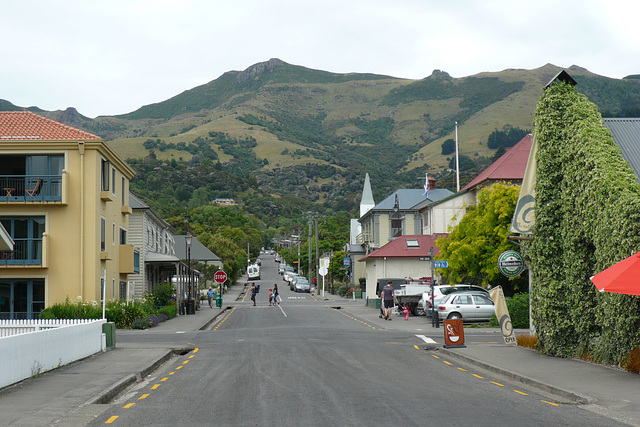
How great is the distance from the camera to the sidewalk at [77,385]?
34.7ft

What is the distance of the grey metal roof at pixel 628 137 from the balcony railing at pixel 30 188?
2434cm

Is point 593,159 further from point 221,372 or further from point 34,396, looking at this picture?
point 34,396

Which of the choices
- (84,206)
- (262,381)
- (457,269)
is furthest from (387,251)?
(262,381)

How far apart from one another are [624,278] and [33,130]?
29.8 metres

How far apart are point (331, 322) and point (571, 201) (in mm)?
19760

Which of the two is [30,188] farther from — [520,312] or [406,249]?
[406,249]

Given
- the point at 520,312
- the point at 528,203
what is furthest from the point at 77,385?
the point at 520,312

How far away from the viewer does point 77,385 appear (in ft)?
44.1

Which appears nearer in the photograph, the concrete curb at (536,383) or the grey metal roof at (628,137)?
the concrete curb at (536,383)

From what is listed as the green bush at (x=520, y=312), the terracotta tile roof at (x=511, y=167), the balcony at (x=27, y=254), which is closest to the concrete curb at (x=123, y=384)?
the balcony at (x=27, y=254)

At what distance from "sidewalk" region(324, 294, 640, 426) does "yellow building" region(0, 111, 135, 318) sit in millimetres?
18466

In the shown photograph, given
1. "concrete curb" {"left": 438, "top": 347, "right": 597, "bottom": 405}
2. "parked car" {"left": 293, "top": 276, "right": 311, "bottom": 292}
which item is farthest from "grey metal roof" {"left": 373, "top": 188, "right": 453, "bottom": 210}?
"concrete curb" {"left": 438, "top": 347, "right": 597, "bottom": 405}

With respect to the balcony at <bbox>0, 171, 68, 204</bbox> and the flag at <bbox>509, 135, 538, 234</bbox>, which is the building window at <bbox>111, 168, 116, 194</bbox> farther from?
the flag at <bbox>509, 135, 538, 234</bbox>

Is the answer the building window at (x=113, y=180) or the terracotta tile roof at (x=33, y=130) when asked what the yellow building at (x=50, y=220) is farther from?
the building window at (x=113, y=180)
